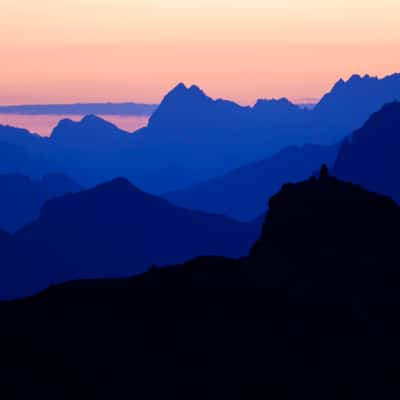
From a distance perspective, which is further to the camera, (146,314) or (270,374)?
(146,314)

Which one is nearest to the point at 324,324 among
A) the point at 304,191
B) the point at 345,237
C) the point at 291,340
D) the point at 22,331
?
the point at 291,340

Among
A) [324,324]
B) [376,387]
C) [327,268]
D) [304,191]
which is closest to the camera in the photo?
[376,387]

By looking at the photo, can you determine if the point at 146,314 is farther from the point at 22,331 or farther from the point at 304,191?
the point at 304,191

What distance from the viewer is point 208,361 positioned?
5788 cm

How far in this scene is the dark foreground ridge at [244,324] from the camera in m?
56.5

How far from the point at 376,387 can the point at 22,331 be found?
21342 millimetres

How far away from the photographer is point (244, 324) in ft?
199

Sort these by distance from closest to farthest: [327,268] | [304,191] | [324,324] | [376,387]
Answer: [376,387]
[324,324]
[327,268]
[304,191]

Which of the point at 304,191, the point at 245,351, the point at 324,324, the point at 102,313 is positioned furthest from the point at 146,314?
the point at 304,191

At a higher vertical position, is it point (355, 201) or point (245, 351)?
point (355, 201)

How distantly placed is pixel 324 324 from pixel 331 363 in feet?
11.2

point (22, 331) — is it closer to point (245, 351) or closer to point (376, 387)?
point (245, 351)

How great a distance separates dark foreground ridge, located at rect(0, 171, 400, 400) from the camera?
56.5 meters

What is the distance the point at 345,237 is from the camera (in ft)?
220
